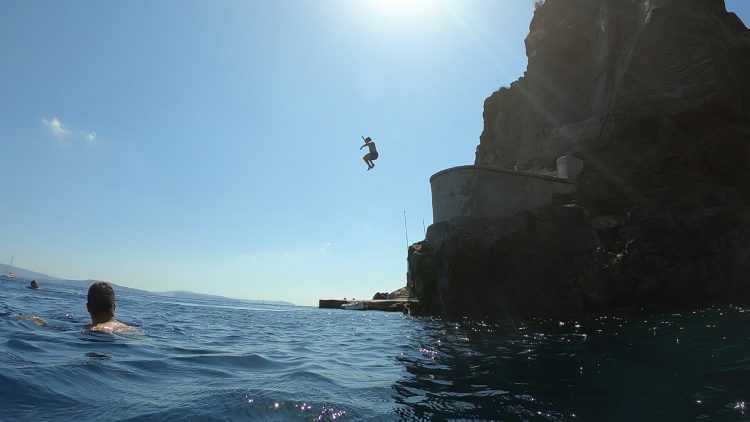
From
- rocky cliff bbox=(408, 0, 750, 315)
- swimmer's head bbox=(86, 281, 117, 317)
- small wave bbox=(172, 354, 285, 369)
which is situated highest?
rocky cliff bbox=(408, 0, 750, 315)

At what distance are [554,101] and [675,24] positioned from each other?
11.2 meters

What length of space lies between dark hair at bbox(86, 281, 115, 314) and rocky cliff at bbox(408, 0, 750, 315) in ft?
45.3

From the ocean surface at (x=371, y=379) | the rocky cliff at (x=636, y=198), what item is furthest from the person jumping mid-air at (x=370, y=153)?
the ocean surface at (x=371, y=379)

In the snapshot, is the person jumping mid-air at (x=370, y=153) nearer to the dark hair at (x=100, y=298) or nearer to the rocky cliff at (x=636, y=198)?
the rocky cliff at (x=636, y=198)

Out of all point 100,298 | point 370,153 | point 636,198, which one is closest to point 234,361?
point 100,298

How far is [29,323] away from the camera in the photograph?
909 centimetres

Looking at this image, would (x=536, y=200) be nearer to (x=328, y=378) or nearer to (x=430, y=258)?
(x=430, y=258)

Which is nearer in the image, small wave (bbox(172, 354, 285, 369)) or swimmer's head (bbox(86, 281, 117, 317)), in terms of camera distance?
small wave (bbox(172, 354, 285, 369))

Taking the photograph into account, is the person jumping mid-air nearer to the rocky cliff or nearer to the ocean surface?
the rocky cliff

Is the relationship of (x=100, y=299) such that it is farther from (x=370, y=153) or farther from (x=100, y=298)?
(x=370, y=153)

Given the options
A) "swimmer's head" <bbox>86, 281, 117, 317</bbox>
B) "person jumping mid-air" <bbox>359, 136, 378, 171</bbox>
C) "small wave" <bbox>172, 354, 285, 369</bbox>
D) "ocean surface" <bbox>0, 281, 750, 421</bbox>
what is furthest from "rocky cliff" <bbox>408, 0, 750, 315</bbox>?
"swimmer's head" <bbox>86, 281, 117, 317</bbox>

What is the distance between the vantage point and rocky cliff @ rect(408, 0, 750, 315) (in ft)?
58.3

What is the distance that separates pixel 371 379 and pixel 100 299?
5.84m

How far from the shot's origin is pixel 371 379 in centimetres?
610
